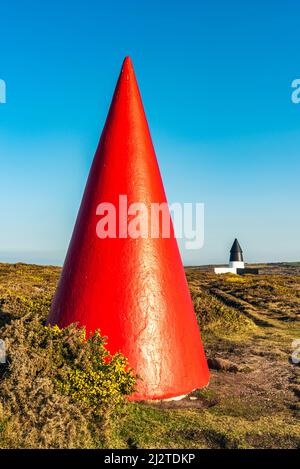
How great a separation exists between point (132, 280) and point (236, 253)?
43.5 m

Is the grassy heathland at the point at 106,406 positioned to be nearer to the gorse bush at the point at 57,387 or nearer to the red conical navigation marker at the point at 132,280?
the gorse bush at the point at 57,387

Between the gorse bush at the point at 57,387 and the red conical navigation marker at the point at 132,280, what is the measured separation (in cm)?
52

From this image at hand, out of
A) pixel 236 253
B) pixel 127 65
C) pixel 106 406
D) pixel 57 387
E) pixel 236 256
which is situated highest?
pixel 127 65

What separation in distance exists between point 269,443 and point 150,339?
2084 millimetres

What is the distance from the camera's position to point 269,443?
500cm

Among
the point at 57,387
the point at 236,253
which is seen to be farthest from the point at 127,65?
the point at 236,253

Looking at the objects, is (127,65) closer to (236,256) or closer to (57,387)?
(57,387)

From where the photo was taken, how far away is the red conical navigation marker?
631cm

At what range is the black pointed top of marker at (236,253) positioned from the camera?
160ft

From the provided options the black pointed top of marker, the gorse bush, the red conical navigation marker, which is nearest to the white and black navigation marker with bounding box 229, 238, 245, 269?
the black pointed top of marker

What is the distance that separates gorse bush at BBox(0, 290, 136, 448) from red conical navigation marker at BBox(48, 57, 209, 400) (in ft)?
1.70

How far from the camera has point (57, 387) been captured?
524cm
